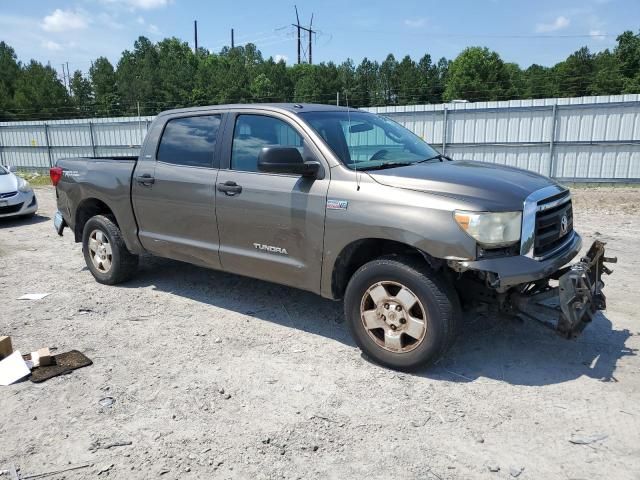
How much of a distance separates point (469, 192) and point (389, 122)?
6.29 ft

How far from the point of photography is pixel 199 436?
3.12 meters

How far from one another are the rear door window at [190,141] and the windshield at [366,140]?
1015mm

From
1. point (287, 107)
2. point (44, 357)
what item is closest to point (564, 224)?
point (287, 107)

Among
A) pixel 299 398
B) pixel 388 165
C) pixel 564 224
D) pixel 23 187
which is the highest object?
pixel 388 165

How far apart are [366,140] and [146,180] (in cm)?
230

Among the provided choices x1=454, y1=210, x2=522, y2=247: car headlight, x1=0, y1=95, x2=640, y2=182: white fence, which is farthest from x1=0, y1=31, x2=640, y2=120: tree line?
x1=454, y1=210, x2=522, y2=247: car headlight

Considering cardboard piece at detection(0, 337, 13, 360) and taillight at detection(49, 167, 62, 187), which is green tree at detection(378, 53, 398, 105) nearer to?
taillight at detection(49, 167, 62, 187)

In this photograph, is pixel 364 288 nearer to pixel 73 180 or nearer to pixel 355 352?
pixel 355 352

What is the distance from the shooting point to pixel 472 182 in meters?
3.62

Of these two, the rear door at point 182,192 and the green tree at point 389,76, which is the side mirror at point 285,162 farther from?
the green tree at point 389,76

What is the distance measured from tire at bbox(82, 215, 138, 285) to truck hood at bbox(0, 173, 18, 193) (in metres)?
5.48

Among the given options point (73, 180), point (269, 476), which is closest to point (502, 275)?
point (269, 476)

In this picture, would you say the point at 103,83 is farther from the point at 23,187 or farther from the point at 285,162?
the point at 285,162

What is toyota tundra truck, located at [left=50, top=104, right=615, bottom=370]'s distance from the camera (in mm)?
3471
